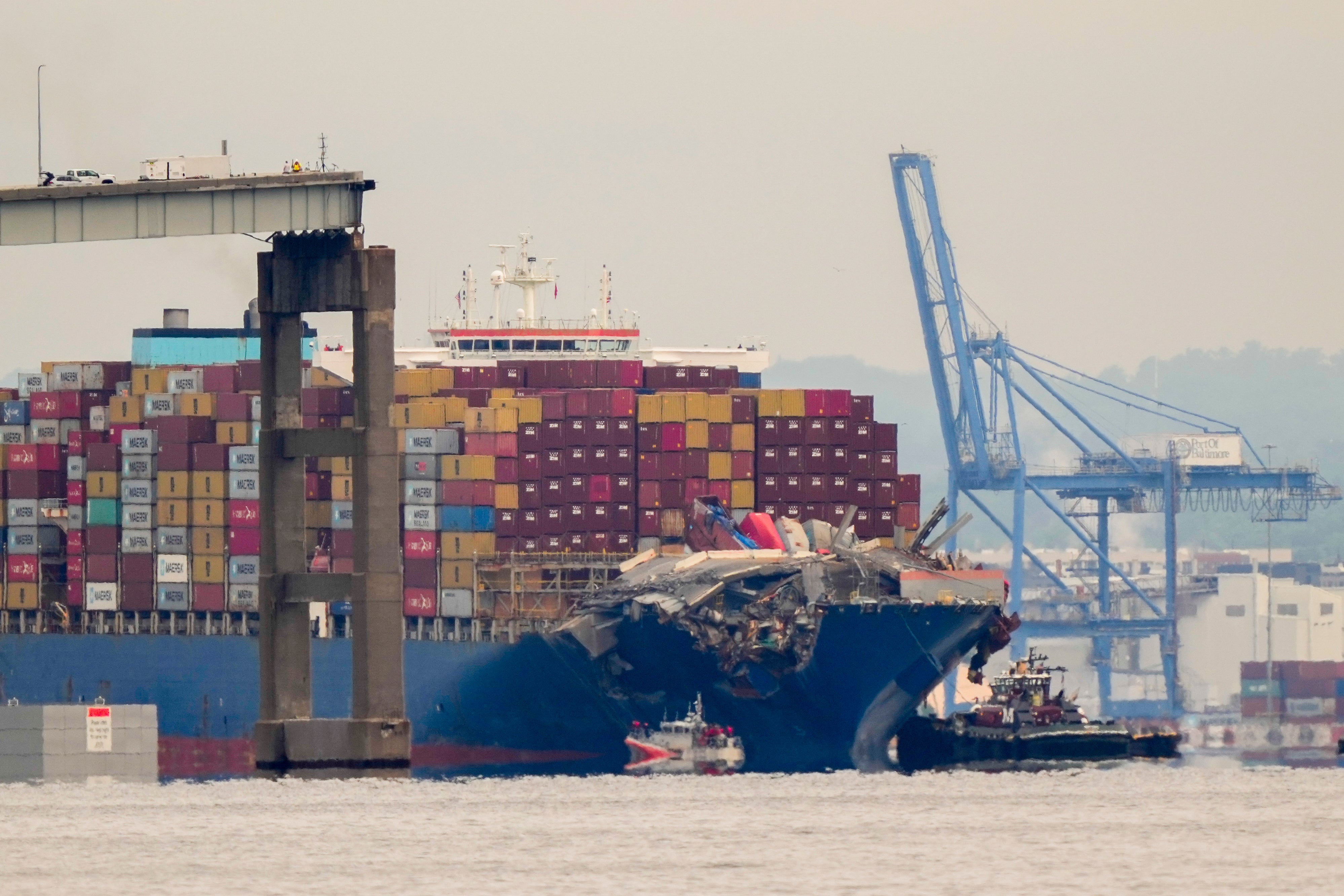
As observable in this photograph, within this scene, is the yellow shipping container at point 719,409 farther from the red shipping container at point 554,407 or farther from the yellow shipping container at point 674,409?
the red shipping container at point 554,407

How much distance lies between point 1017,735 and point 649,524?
14427mm

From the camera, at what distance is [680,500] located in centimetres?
10456

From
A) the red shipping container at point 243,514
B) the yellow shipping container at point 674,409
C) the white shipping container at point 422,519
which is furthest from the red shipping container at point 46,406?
the yellow shipping container at point 674,409

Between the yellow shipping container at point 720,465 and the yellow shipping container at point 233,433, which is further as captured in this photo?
the yellow shipping container at point 233,433

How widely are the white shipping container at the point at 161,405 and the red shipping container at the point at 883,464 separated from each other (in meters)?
26.5

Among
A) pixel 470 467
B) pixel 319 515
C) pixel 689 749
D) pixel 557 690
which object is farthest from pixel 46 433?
pixel 689 749

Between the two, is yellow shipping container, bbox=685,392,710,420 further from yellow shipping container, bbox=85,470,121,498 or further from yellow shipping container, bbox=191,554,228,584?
yellow shipping container, bbox=85,470,121,498

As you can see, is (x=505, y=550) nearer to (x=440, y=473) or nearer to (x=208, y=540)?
(x=440, y=473)

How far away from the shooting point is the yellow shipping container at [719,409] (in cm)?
10475

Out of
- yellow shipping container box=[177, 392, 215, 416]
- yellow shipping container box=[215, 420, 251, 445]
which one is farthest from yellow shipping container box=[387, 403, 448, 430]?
yellow shipping container box=[177, 392, 215, 416]

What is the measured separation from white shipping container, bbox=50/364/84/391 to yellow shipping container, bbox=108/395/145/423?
141 inches

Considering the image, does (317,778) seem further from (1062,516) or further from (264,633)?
(1062,516)

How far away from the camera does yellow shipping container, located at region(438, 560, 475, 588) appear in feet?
347

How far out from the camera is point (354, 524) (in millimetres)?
87188
